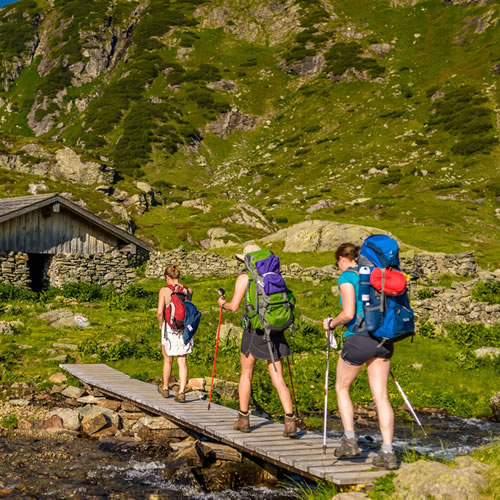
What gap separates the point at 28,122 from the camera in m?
174

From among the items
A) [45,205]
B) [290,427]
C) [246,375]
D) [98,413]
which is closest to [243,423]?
[290,427]

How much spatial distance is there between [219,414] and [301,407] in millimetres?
3512

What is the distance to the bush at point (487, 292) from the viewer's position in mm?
21266

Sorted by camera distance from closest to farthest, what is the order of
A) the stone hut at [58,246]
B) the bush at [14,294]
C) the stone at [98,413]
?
the stone at [98,413] → the bush at [14,294] → the stone hut at [58,246]

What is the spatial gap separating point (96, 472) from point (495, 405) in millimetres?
10288

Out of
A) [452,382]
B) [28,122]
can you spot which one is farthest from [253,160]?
[452,382]

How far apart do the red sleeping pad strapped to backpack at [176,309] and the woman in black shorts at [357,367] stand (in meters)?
4.72

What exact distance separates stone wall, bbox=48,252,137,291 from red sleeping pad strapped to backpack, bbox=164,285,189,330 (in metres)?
18.1

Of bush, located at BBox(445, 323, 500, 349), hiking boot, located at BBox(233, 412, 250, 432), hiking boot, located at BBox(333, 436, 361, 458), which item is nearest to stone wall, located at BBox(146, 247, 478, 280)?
bush, located at BBox(445, 323, 500, 349)

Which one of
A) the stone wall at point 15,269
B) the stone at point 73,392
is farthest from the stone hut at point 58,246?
the stone at point 73,392

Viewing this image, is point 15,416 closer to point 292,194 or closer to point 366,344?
point 366,344

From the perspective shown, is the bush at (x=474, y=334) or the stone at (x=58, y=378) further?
the bush at (x=474, y=334)

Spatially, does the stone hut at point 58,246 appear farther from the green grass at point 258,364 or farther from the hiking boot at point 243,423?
the hiking boot at point 243,423

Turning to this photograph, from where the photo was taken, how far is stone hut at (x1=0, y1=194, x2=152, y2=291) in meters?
25.1
